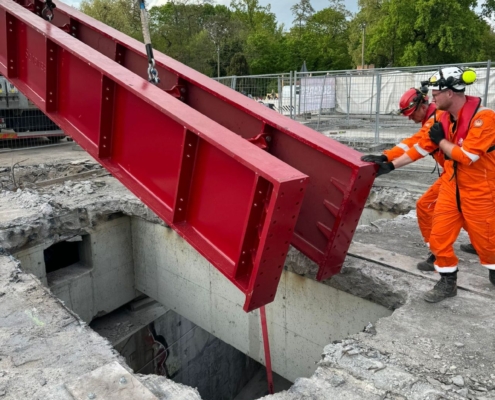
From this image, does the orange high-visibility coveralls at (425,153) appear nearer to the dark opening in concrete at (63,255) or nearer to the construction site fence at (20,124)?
the dark opening in concrete at (63,255)

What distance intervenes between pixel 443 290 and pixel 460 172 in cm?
98

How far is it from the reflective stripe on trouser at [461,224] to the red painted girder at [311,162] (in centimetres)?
62

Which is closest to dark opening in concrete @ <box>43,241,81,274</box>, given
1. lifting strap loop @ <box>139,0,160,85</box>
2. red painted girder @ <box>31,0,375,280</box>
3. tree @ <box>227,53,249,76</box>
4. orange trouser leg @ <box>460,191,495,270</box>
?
red painted girder @ <box>31,0,375,280</box>

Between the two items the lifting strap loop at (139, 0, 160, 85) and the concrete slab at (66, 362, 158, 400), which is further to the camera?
the lifting strap loop at (139, 0, 160, 85)

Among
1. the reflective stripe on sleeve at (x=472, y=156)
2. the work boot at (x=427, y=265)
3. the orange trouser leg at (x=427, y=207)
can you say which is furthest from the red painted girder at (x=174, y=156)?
the orange trouser leg at (x=427, y=207)

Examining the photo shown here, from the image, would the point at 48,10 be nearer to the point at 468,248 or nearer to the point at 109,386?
the point at 109,386

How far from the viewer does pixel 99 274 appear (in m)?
7.10

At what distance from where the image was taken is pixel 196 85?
14.5 ft

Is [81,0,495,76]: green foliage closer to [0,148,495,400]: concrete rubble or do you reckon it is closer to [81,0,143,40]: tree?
[81,0,143,40]: tree

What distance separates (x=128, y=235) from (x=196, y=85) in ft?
12.3

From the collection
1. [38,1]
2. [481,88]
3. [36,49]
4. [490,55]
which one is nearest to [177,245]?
[36,49]

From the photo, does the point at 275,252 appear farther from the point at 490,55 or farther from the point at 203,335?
the point at 490,55

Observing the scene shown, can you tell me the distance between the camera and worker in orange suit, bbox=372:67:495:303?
3287 mm

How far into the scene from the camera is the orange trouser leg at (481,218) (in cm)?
338
